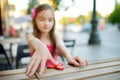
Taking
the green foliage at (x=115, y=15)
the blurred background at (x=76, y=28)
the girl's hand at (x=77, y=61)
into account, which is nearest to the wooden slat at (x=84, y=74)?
the girl's hand at (x=77, y=61)

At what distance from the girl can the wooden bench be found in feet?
0.17

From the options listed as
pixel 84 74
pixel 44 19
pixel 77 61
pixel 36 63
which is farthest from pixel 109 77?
pixel 44 19

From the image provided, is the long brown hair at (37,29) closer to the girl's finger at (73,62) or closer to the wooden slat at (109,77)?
the girl's finger at (73,62)

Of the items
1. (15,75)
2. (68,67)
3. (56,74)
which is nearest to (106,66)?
(68,67)

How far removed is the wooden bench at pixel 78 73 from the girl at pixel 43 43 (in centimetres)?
5

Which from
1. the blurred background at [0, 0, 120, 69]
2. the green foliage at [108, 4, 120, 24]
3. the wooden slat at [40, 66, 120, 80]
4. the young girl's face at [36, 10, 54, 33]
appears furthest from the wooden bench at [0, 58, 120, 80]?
the green foliage at [108, 4, 120, 24]

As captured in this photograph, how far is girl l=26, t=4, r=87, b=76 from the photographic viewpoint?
1336 millimetres

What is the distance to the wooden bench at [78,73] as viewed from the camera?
1.29 m

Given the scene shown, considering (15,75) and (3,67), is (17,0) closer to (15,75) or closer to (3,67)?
(3,67)

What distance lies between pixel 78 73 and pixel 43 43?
0.41 meters

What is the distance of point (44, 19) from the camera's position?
5.40ft

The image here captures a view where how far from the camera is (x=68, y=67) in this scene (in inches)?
58.4

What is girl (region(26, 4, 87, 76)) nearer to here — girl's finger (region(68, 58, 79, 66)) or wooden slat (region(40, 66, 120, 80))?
girl's finger (region(68, 58, 79, 66))

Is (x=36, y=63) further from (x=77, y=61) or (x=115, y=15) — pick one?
(x=115, y=15)
